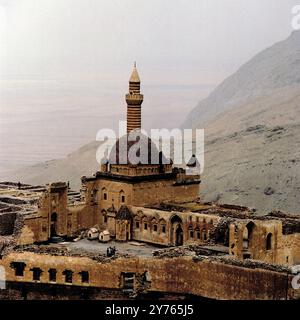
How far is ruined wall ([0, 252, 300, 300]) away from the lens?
31938 mm

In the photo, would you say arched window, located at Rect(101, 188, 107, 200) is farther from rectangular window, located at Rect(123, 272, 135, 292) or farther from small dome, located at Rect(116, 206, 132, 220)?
rectangular window, located at Rect(123, 272, 135, 292)

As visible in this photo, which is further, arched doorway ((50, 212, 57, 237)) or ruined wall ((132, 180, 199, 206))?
ruined wall ((132, 180, 199, 206))

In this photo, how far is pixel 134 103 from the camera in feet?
159

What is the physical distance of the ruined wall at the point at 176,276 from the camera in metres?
31.9

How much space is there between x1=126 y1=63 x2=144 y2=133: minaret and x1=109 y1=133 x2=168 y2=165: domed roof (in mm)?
1871

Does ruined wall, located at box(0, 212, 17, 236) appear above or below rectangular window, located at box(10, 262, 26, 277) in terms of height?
above

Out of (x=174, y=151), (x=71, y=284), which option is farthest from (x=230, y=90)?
(x=71, y=284)

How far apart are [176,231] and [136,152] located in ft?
17.3

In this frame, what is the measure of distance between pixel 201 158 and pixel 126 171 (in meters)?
44.3

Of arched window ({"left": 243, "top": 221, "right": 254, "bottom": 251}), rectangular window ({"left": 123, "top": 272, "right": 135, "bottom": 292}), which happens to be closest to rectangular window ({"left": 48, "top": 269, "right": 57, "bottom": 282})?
rectangular window ({"left": 123, "top": 272, "right": 135, "bottom": 292})

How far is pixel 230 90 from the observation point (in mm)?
130375

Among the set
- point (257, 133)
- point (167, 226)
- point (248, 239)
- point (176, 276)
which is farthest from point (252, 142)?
point (176, 276)

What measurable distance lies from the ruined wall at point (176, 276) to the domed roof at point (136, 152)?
912 cm
